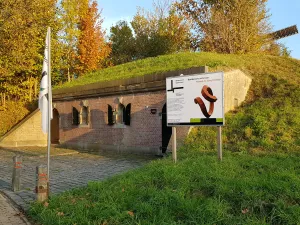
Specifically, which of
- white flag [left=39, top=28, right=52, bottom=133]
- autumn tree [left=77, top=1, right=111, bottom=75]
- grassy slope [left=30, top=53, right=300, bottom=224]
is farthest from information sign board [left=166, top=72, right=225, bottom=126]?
autumn tree [left=77, top=1, right=111, bottom=75]

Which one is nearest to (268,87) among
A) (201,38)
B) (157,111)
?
(157,111)

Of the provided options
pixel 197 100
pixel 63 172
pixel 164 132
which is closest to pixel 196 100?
pixel 197 100

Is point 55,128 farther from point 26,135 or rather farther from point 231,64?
point 231,64

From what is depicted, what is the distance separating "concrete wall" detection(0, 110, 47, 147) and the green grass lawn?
49.5ft

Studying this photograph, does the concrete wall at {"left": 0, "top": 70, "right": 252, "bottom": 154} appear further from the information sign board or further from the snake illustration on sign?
the snake illustration on sign

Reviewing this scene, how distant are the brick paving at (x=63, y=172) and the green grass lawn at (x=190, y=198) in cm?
130

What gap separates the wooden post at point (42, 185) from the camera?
6445 mm

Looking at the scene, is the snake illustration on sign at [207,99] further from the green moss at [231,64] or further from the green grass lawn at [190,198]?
the green moss at [231,64]

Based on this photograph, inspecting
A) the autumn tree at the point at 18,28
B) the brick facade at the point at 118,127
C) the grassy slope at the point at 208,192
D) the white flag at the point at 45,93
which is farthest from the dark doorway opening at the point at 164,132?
the autumn tree at the point at 18,28

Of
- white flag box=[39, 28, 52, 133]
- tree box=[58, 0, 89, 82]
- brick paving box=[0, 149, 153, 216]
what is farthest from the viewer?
tree box=[58, 0, 89, 82]

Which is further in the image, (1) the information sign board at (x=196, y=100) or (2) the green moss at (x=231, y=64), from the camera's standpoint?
(2) the green moss at (x=231, y=64)

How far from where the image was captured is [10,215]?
6000 millimetres

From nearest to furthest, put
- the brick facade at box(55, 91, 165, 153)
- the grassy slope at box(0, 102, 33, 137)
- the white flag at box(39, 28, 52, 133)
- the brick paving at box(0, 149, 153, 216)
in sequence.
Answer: the white flag at box(39, 28, 52, 133), the brick paving at box(0, 149, 153, 216), the brick facade at box(55, 91, 165, 153), the grassy slope at box(0, 102, 33, 137)

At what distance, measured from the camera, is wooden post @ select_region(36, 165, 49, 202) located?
645cm
